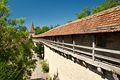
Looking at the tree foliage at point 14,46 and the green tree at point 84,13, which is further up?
the green tree at point 84,13

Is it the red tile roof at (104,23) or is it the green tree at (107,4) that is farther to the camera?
the green tree at (107,4)

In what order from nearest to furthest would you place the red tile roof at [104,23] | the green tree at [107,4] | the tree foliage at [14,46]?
the red tile roof at [104,23]
the tree foliage at [14,46]
the green tree at [107,4]

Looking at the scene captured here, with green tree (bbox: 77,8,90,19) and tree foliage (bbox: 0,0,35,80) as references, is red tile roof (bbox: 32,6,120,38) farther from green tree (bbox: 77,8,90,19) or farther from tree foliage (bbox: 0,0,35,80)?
green tree (bbox: 77,8,90,19)

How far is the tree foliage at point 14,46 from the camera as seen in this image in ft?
46.9

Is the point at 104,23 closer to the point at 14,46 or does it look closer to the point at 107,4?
the point at 14,46

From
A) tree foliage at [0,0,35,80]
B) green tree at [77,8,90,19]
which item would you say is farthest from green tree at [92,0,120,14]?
tree foliage at [0,0,35,80]

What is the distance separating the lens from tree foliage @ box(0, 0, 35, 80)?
14289mm

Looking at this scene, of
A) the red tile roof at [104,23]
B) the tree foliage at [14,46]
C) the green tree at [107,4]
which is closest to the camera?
the red tile roof at [104,23]

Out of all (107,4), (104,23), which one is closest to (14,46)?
(104,23)

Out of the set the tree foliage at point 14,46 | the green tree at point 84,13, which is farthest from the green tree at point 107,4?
the tree foliage at point 14,46

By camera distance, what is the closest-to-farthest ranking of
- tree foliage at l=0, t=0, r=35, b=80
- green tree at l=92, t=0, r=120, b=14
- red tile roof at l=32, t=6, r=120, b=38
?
red tile roof at l=32, t=6, r=120, b=38 → tree foliage at l=0, t=0, r=35, b=80 → green tree at l=92, t=0, r=120, b=14

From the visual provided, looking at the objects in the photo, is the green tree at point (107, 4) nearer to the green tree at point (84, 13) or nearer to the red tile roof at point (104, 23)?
the green tree at point (84, 13)

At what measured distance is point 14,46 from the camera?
1518 cm

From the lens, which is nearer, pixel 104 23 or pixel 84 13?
pixel 104 23
